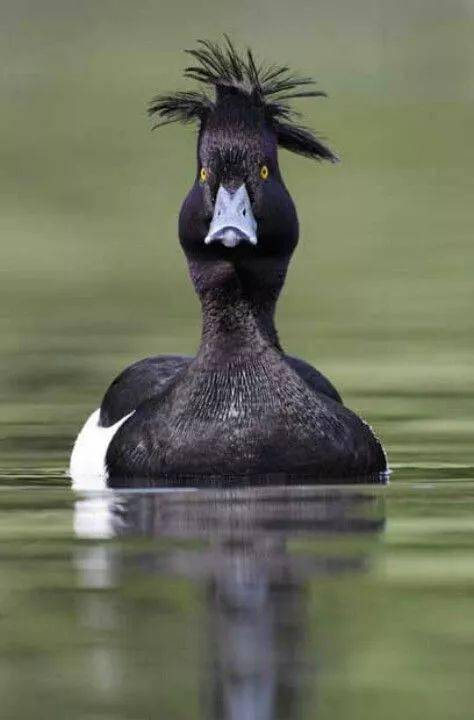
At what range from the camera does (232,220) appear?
Result: 1354cm

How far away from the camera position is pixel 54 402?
17688 millimetres

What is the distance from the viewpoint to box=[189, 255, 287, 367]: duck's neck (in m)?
14.3

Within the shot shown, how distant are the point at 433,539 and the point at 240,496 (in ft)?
5.19

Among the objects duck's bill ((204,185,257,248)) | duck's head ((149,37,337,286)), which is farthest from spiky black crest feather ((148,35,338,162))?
duck's bill ((204,185,257,248))

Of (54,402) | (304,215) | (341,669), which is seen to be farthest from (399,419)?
(304,215)

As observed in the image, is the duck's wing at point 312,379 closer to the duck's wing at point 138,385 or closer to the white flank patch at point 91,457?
the duck's wing at point 138,385

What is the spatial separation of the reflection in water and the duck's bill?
120 centimetres

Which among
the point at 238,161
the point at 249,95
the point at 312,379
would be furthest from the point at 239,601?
the point at 312,379

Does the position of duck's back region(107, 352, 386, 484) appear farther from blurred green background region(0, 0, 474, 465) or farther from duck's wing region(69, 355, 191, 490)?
blurred green background region(0, 0, 474, 465)

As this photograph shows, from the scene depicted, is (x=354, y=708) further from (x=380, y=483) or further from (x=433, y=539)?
(x=380, y=483)

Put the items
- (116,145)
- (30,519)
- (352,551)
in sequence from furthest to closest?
(116,145)
(30,519)
(352,551)

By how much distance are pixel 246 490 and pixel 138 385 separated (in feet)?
6.41

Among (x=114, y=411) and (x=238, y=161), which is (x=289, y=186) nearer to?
(x=114, y=411)

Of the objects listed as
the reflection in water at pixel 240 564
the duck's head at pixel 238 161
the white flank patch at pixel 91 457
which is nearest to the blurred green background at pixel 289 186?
the white flank patch at pixel 91 457
